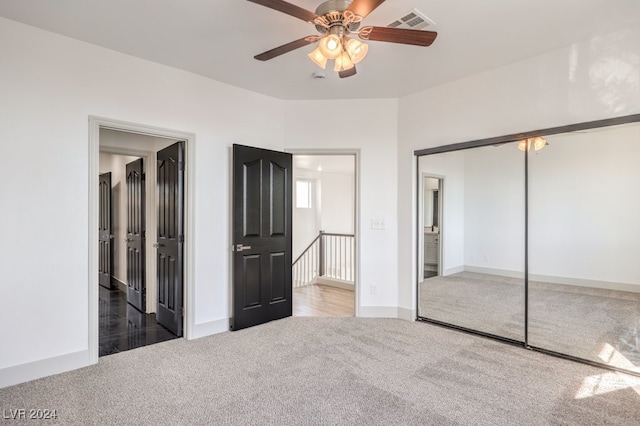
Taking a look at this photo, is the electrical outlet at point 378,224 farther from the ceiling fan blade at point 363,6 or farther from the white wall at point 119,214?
the white wall at point 119,214

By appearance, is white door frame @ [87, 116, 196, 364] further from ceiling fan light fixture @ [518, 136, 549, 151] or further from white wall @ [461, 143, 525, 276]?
ceiling fan light fixture @ [518, 136, 549, 151]

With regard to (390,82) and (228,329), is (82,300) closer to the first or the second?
(228,329)

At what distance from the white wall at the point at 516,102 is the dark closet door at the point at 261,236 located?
1.49 meters

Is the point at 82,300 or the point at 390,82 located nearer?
the point at 82,300

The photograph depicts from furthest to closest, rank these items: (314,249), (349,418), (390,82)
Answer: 1. (314,249)
2. (390,82)
3. (349,418)

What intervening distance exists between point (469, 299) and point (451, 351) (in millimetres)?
917

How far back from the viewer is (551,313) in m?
3.30

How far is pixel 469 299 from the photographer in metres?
3.94

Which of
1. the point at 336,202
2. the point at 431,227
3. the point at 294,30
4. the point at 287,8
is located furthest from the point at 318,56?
the point at 336,202

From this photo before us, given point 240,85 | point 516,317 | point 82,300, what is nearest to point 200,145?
point 240,85

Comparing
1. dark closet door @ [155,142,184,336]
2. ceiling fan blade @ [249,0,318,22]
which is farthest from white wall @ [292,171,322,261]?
ceiling fan blade @ [249,0,318,22]

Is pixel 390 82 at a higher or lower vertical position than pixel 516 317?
higher

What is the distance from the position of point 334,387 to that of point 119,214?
16.5 feet

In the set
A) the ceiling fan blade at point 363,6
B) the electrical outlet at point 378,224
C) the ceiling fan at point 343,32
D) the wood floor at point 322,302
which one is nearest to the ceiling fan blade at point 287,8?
the ceiling fan at point 343,32
